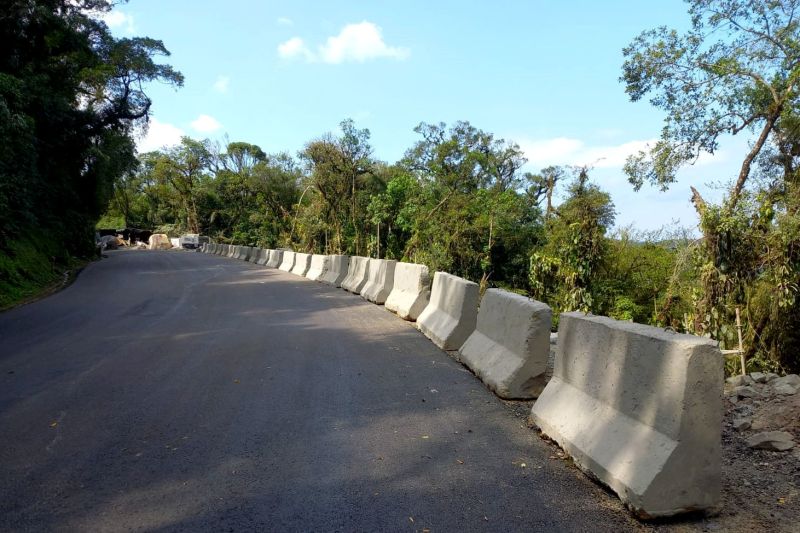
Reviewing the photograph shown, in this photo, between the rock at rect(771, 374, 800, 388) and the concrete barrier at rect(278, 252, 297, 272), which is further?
the concrete barrier at rect(278, 252, 297, 272)

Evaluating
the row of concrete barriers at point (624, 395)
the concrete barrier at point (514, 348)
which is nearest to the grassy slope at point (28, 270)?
the concrete barrier at point (514, 348)

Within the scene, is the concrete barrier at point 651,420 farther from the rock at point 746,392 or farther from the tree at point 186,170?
the tree at point 186,170

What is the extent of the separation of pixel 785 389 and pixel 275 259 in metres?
27.6

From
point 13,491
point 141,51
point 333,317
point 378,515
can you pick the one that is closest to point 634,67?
Answer: point 333,317

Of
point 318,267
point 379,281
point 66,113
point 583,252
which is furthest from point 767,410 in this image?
point 66,113

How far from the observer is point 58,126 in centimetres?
2158

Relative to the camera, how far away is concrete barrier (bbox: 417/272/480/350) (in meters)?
8.46

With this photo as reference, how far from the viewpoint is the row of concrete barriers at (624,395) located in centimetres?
344

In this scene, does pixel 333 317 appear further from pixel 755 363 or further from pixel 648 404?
pixel 648 404

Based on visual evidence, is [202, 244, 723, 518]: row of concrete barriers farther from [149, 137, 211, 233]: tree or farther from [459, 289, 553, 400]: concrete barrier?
[149, 137, 211, 233]: tree

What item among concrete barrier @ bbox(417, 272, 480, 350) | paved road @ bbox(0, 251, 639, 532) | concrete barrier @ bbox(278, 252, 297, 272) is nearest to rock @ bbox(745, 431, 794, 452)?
paved road @ bbox(0, 251, 639, 532)

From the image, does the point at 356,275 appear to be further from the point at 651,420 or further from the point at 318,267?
the point at 651,420

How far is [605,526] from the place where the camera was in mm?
3373

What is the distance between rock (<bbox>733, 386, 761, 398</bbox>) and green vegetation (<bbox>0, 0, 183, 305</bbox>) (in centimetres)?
1256
